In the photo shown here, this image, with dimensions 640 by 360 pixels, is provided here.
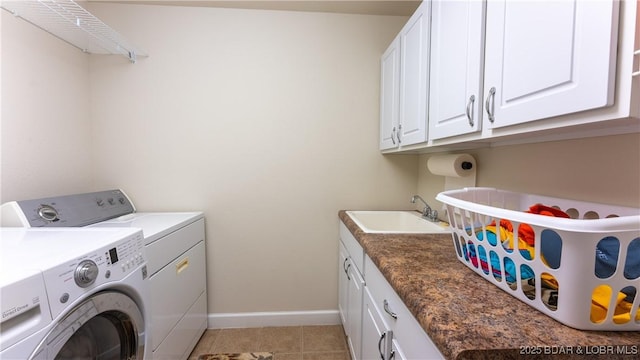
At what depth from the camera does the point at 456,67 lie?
1104mm

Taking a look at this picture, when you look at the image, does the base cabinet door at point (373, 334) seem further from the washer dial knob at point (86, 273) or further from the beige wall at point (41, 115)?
the beige wall at point (41, 115)

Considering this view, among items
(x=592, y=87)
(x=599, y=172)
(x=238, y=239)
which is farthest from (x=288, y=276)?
(x=592, y=87)

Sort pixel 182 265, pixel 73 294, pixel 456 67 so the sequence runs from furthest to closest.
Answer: pixel 182 265
pixel 456 67
pixel 73 294

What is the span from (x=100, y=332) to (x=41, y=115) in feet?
4.67

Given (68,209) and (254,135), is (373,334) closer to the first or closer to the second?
(254,135)

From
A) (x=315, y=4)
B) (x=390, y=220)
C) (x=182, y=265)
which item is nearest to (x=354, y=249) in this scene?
(x=390, y=220)

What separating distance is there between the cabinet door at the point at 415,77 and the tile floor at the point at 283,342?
1.50 m

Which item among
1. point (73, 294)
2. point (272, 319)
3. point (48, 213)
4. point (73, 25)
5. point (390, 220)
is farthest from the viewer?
point (272, 319)

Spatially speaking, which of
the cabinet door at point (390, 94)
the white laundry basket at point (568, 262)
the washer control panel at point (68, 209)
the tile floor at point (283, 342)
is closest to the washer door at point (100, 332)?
the washer control panel at point (68, 209)

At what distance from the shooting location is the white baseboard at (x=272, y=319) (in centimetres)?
216

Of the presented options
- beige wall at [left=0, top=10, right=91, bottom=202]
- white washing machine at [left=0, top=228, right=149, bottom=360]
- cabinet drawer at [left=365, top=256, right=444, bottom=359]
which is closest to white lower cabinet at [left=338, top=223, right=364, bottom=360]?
cabinet drawer at [left=365, top=256, right=444, bottom=359]

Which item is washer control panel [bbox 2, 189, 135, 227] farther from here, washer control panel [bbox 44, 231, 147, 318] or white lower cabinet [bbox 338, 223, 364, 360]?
white lower cabinet [bbox 338, 223, 364, 360]

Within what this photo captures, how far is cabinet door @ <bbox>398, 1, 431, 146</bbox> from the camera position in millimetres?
1378

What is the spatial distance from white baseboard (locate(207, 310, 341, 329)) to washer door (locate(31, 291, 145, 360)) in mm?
1029
